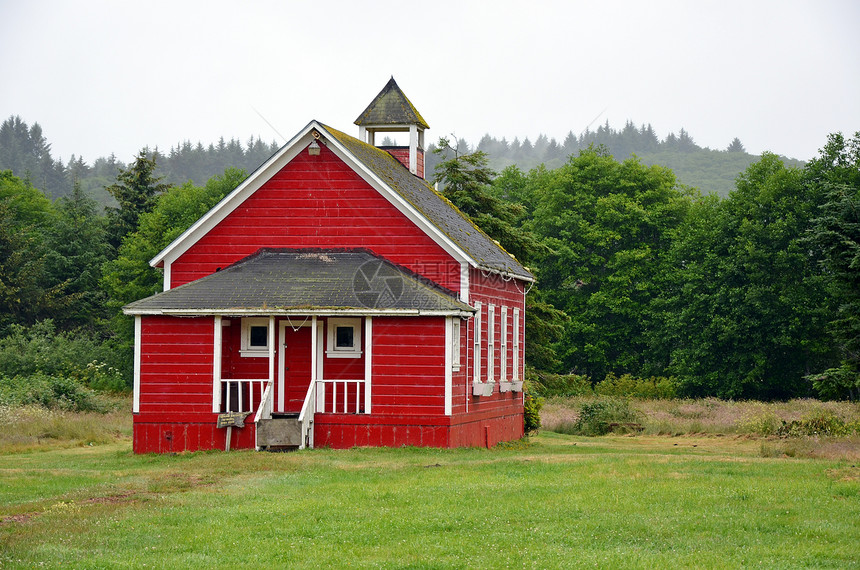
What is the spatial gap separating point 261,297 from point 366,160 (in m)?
4.80

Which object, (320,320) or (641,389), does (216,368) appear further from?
(641,389)

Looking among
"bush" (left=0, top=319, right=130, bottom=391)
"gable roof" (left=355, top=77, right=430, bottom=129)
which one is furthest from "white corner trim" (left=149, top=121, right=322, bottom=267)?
"bush" (left=0, top=319, right=130, bottom=391)

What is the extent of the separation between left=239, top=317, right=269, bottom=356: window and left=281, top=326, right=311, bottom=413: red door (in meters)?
0.49

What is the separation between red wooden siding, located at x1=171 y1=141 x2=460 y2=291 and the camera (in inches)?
990

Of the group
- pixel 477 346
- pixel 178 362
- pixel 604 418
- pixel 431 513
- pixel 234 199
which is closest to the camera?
pixel 431 513

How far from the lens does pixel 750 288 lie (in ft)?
160

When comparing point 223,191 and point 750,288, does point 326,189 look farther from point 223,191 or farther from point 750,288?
point 223,191

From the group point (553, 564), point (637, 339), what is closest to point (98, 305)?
point (637, 339)

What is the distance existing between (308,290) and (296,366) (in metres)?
2.37

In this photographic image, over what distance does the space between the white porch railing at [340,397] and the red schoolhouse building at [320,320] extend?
5 centimetres

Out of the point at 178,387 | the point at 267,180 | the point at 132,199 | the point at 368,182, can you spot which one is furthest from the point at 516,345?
the point at 132,199

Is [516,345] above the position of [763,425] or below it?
above

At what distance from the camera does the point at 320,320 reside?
24.0 m

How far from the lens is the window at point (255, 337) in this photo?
81.3 feet
